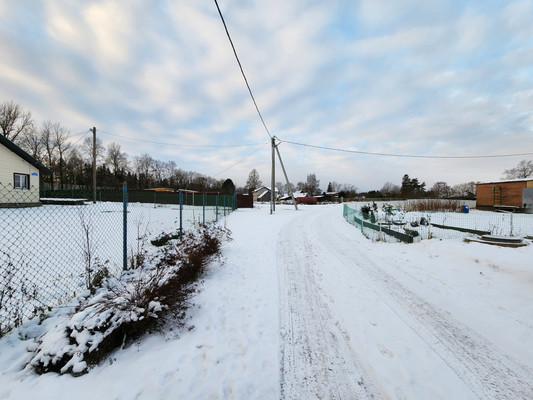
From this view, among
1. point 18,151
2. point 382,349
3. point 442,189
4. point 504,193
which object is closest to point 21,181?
point 18,151

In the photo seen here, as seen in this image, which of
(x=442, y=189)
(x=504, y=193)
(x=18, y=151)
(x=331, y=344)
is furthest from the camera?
(x=442, y=189)

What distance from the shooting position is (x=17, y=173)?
→ 1611 centimetres

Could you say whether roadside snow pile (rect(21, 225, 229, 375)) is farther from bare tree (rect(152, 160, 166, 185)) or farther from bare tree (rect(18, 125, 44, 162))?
bare tree (rect(152, 160, 166, 185))

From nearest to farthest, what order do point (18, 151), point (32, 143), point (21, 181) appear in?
1. point (18, 151)
2. point (21, 181)
3. point (32, 143)

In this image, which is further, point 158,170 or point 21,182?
point 158,170

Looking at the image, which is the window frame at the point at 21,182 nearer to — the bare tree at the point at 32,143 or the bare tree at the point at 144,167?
the bare tree at the point at 32,143

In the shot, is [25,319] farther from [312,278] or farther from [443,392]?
[443,392]

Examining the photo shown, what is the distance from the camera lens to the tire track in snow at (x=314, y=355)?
2.08m

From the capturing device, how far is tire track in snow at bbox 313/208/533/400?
2.13 m

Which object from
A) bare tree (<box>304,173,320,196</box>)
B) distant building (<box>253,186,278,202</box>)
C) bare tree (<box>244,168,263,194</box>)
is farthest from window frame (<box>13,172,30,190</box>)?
bare tree (<box>304,173,320,196</box>)

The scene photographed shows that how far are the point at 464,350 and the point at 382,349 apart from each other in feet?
3.19

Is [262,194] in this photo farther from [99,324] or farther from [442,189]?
[99,324]

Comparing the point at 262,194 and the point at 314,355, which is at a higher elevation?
the point at 262,194

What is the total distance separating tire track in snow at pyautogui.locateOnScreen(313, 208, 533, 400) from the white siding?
818 inches
